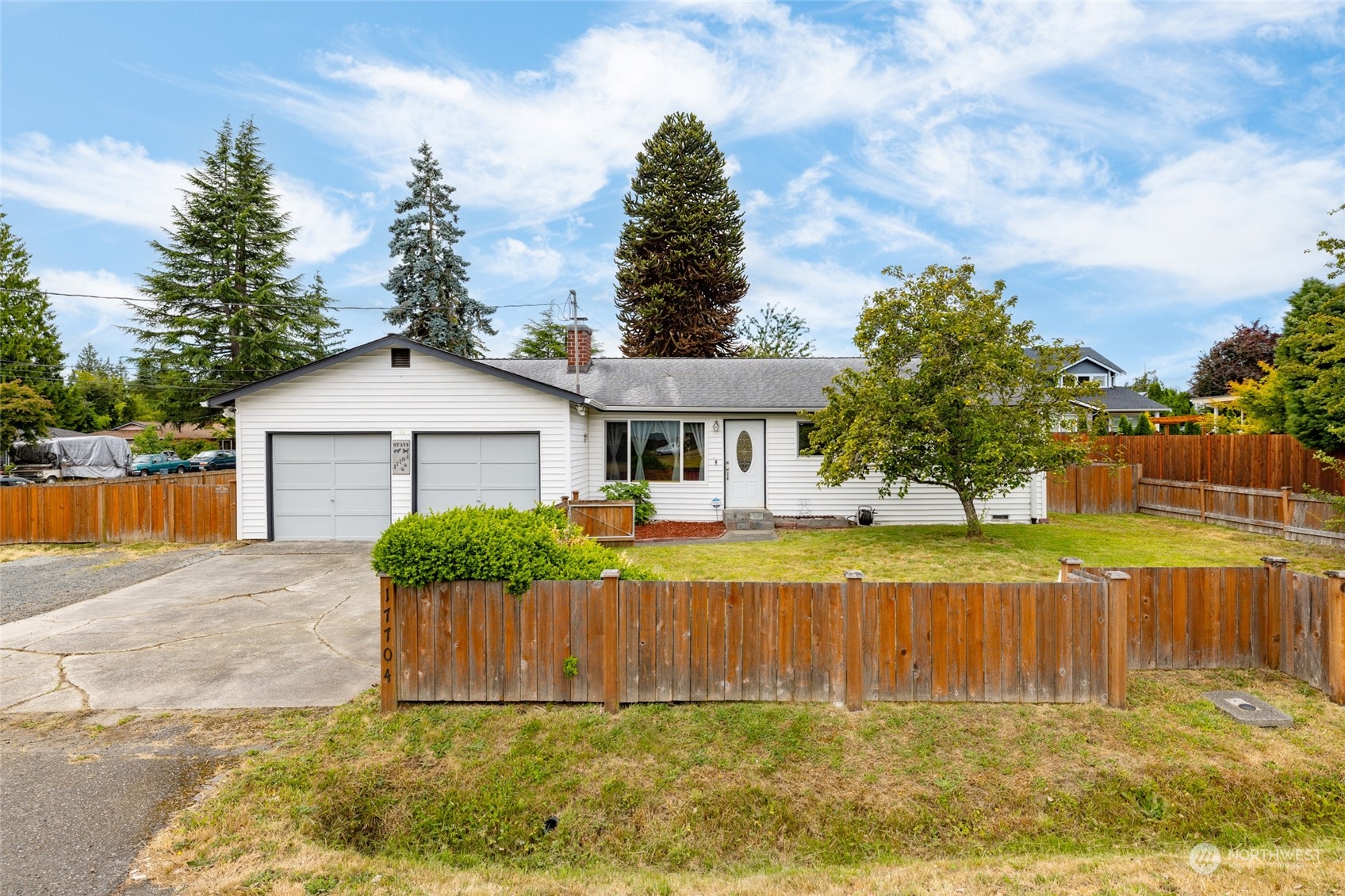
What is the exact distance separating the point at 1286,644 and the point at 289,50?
19218mm

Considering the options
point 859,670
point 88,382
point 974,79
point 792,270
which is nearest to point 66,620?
point 859,670

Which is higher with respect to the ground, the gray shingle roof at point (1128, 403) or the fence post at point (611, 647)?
the gray shingle roof at point (1128, 403)

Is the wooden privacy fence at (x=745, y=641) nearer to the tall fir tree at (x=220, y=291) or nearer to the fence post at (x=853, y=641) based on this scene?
the fence post at (x=853, y=641)

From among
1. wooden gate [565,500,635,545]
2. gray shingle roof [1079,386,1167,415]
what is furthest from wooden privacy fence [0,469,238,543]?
gray shingle roof [1079,386,1167,415]

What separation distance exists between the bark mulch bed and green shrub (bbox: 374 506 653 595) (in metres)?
7.15

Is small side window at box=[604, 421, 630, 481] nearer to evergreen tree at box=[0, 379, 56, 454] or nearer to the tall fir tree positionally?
the tall fir tree

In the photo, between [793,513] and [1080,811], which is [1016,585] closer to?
[1080,811]

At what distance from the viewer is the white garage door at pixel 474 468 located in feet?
42.4

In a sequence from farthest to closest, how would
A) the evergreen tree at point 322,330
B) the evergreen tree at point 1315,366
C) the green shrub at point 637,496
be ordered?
the evergreen tree at point 322,330
the green shrub at point 637,496
the evergreen tree at point 1315,366

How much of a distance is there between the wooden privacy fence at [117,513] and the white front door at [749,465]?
10.6 meters

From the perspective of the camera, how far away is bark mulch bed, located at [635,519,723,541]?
12.6 meters

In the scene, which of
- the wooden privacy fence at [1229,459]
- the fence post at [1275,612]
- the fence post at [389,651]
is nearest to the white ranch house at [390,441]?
the fence post at [389,651]

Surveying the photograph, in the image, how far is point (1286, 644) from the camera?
18.5 ft

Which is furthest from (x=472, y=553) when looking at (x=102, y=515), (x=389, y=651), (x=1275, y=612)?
(x=102, y=515)
